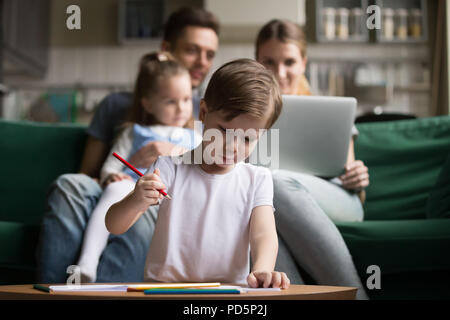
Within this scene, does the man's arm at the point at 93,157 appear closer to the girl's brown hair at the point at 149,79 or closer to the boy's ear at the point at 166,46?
the girl's brown hair at the point at 149,79

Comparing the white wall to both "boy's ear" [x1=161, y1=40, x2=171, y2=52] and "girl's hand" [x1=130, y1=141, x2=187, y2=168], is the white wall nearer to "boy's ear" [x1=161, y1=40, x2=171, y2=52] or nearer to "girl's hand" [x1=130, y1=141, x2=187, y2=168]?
"boy's ear" [x1=161, y1=40, x2=171, y2=52]

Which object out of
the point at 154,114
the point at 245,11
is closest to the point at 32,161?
the point at 154,114

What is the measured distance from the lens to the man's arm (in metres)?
1.42

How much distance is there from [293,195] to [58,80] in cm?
312

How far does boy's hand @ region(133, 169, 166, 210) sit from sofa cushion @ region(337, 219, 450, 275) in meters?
0.51

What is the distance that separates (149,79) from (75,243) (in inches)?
20.0

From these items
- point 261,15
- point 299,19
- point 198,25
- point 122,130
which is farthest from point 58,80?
point 122,130

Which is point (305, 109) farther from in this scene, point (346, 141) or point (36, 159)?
point (36, 159)

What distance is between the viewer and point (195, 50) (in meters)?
1.67

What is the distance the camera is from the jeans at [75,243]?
102 centimetres

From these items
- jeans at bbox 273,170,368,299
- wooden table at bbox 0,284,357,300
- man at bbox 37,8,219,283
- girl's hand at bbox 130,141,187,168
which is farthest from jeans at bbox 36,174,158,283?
wooden table at bbox 0,284,357,300

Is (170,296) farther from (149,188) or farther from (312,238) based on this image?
(312,238)

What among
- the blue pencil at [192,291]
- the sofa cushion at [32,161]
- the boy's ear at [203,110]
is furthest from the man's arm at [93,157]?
the blue pencil at [192,291]

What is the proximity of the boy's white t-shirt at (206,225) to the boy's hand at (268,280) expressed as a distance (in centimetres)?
10
